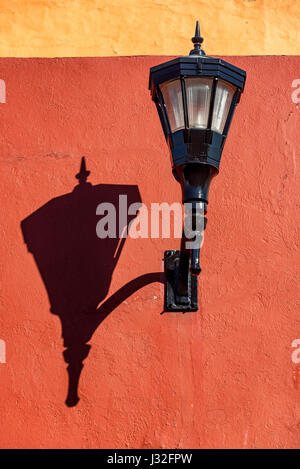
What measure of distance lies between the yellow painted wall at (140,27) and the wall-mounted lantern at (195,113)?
1319 millimetres

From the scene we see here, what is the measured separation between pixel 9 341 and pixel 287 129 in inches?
66.2

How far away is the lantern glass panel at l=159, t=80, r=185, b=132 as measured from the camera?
2.63 meters

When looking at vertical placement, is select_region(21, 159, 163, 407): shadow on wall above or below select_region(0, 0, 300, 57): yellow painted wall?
below

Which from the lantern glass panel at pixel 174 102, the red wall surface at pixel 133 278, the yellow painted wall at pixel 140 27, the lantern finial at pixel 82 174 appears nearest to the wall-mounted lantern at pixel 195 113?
the lantern glass panel at pixel 174 102

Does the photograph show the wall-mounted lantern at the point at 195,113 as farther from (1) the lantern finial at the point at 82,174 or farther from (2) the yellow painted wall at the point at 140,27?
(2) the yellow painted wall at the point at 140,27

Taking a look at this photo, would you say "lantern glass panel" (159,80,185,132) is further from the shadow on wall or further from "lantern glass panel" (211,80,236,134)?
the shadow on wall

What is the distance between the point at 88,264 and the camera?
3219 mm

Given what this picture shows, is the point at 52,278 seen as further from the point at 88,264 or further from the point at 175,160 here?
the point at 175,160

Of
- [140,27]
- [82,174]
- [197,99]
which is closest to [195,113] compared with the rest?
[197,99]

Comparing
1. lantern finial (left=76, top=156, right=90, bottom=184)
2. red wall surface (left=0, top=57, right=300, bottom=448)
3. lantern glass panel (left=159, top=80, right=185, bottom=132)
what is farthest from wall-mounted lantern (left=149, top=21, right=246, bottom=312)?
lantern finial (left=76, top=156, right=90, bottom=184)

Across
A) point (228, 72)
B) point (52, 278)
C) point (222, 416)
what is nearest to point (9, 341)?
point (52, 278)

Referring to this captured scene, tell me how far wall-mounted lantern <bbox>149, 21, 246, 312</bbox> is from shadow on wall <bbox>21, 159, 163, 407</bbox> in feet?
1.97

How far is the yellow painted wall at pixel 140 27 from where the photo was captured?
3963 mm

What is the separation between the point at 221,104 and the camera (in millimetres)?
2650
